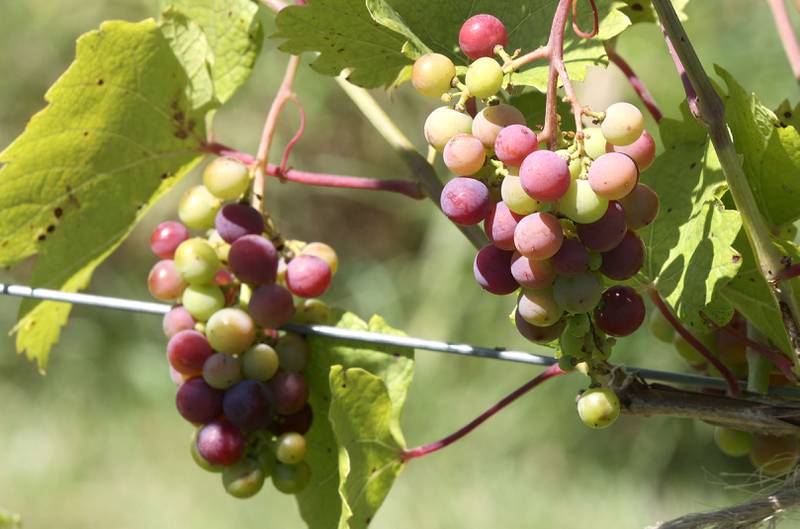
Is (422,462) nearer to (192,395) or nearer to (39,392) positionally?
(39,392)

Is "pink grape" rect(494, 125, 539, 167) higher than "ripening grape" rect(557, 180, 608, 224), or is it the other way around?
"pink grape" rect(494, 125, 539, 167)

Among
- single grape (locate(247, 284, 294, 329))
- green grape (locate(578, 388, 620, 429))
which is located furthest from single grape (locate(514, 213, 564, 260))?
single grape (locate(247, 284, 294, 329))

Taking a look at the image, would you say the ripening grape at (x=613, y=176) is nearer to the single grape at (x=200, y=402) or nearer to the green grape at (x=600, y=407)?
the green grape at (x=600, y=407)

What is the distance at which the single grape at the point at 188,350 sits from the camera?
24.6 inches

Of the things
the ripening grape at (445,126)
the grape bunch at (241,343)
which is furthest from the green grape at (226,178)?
the ripening grape at (445,126)

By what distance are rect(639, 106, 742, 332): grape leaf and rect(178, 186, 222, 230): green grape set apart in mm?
273

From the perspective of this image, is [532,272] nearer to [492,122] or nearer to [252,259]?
[492,122]

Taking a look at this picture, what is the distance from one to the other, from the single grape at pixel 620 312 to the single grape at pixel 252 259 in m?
0.22

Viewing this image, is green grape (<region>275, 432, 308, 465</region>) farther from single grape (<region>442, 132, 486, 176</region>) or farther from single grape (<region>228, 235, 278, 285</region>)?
single grape (<region>442, 132, 486, 176</region>)

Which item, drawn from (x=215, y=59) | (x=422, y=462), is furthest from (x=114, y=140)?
(x=422, y=462)

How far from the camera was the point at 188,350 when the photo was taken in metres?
0.62

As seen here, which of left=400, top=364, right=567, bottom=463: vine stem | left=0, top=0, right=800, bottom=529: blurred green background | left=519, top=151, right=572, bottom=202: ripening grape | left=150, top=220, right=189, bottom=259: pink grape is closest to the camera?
left=519, top=151, right=572, bottom=202: ripening grape

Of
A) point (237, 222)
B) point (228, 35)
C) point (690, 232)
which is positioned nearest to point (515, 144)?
point (690, 232)

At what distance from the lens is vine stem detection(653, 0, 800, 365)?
424 mm
